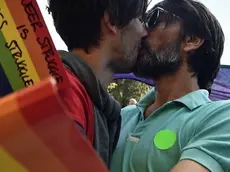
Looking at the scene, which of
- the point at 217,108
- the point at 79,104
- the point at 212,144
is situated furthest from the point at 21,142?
the point at 217,108

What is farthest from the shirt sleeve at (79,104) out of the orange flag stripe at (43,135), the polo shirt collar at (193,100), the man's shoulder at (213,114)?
the polo shirt collar at (193,100)

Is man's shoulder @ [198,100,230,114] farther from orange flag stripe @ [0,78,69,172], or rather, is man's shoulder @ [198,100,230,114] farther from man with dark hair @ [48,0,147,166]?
orange flag stripe @ [0,78,69,172]

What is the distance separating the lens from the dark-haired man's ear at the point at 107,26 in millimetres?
940

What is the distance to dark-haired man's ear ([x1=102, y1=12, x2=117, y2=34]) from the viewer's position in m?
0.94

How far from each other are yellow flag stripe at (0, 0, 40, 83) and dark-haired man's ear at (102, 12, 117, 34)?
426mm

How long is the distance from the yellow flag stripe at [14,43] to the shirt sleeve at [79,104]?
137mm

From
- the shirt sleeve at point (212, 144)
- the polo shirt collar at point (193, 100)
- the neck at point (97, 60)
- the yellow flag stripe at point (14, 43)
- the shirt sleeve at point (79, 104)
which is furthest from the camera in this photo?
the polo shirt collar at point (193, 100)

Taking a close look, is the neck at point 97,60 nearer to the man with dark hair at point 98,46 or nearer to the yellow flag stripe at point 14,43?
the man with dark hair at point 98,46

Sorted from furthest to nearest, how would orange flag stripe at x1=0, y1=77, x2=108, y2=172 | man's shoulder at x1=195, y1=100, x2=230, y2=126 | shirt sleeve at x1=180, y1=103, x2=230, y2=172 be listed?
man's shoulder at x1=195, y1=100, x2=230, y2=126, shirt sleeve at x1=180, y1=103, x2=230, y2=172, orange flag stripe at x1=0, y1=77, x2=108, y2=172

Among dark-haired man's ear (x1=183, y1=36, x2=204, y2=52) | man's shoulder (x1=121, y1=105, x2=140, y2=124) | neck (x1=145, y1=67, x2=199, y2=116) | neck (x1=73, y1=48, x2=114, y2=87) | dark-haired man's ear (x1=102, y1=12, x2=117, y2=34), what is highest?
dark-haired man's ear (x1=102, y1=12, x2=117, y2=34)

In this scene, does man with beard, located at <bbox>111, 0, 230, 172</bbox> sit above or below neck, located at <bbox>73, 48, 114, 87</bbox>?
below

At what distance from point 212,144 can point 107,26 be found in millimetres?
422

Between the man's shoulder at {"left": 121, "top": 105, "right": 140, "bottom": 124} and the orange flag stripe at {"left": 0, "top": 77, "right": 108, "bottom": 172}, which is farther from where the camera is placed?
the man's shoulder at {"left": 121, "top": 105, "right": 140, "bottom": 124}

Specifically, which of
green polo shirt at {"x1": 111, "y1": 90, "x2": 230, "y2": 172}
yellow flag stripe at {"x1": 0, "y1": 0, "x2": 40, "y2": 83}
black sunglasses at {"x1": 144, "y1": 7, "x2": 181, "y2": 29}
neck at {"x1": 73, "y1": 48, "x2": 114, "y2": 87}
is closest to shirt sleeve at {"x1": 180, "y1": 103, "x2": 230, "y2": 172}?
green polo shirt at {"x1": 111, "y1": 90, "x2": 230, "y2": 172}
